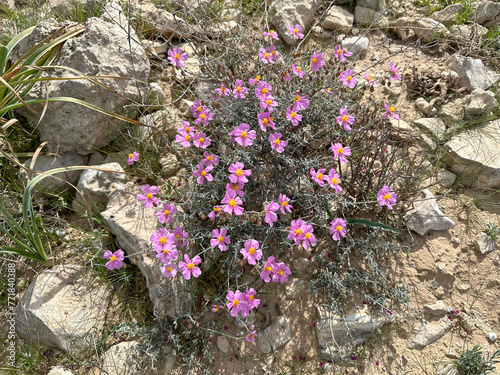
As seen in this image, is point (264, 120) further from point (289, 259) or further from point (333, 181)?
point (289, 259)

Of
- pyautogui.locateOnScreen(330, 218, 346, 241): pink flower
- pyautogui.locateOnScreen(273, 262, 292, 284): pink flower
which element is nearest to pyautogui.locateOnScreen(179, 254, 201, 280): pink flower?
pyautogui.locateOnScreen(273, 262, 292, 284): pink flower

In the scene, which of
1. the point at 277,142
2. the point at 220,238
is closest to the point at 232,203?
the point at 220,238

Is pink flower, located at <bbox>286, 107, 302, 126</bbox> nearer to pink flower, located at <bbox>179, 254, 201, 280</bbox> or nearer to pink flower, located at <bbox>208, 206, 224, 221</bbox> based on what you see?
pink flower, located at <bbox>208, 206, 224, 221</bbox>

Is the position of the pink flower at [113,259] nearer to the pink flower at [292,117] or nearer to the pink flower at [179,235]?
the pink flower at [179,235]

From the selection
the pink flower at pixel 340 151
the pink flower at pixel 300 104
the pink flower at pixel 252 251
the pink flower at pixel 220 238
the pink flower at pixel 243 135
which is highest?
the pink flower at pixel 300 104

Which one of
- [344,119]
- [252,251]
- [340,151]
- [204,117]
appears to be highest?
[204,117]

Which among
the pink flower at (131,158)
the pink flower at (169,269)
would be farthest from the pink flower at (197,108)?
the pink flower at (169,269)
